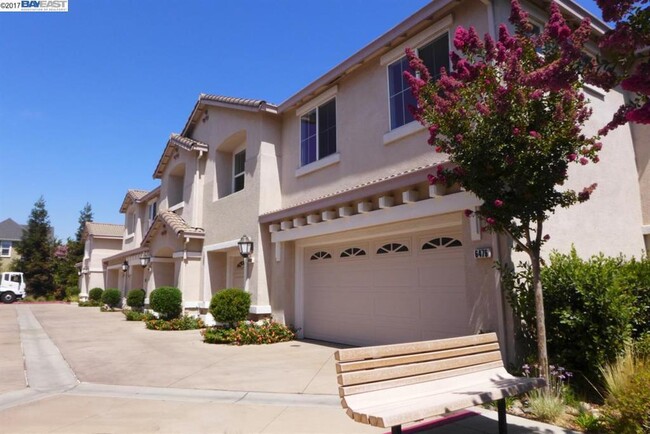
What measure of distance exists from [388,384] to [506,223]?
2659mm

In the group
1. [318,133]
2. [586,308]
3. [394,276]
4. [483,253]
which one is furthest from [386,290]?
[318,133]

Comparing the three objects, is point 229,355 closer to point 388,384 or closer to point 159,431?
point 159,431

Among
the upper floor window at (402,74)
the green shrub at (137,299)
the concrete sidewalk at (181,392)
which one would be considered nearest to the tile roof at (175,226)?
the green shrub at (137,299)

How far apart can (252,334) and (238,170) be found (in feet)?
21.8

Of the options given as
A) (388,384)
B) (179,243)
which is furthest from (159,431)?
(179,243)

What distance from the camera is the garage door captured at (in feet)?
26.3

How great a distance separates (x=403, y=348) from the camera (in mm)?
4074

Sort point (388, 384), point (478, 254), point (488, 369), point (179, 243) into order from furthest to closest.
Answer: point (179, 243), point (478, 254), point (488, 369), point (388, 384)

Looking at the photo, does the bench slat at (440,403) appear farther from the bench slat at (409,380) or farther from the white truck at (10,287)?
the white truck at (10,287)

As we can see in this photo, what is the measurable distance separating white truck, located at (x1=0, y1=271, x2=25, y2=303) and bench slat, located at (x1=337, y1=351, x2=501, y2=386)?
4122 cm

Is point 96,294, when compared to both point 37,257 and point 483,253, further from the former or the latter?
point 483,253

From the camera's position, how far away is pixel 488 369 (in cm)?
472

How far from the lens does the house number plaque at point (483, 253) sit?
22.1ft

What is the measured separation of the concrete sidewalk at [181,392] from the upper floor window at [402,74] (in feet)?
17.2
